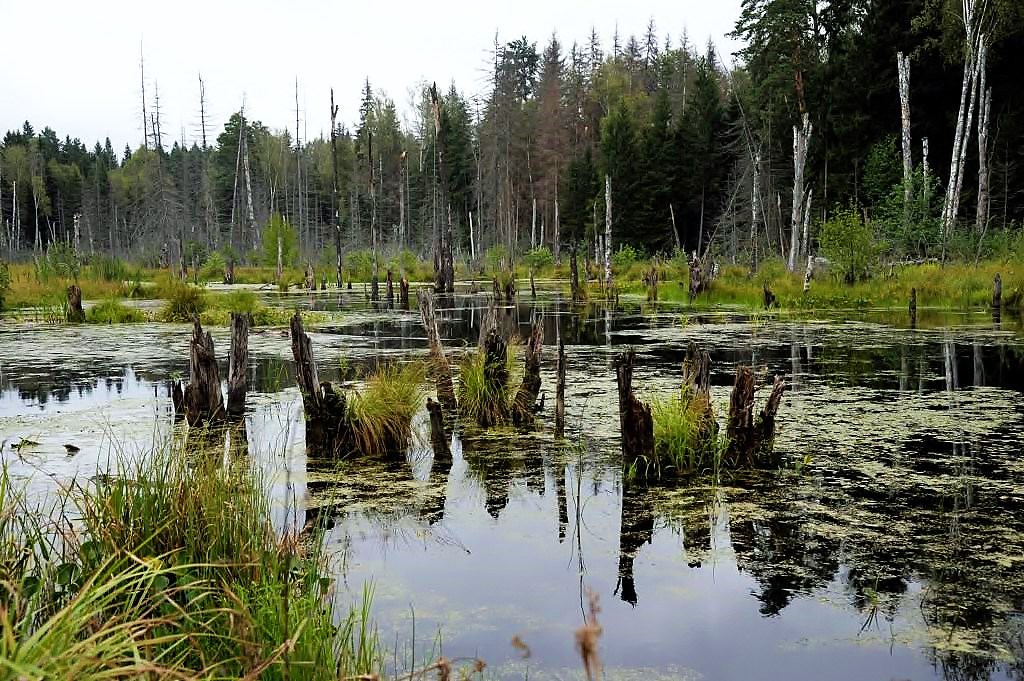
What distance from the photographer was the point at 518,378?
9.41m

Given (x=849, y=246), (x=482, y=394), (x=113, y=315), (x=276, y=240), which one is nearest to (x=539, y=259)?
(x=276, y=240)

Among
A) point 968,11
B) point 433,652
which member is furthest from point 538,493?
point 968,11

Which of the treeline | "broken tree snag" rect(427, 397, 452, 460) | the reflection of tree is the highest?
the treeline

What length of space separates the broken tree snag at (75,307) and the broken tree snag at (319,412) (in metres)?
13.5

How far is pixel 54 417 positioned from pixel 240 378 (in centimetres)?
174

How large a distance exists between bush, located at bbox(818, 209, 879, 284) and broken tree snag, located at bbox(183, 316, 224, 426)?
1574 centimetres

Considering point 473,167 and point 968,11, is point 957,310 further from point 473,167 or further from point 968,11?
point 473,167

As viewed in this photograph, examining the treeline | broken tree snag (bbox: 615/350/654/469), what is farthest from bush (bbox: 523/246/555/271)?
broken tree snag (bbox: 615/350/654/469)

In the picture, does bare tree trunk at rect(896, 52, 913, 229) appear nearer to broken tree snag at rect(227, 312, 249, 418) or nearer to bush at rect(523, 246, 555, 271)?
broken tree snag at rect(227, 312, 249, 418)

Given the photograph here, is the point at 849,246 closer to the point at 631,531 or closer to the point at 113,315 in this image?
the point at 113,315

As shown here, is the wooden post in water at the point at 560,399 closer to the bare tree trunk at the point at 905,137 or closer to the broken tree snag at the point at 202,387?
the broken tree snag at the point at 202,387

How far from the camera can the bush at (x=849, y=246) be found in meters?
19.7

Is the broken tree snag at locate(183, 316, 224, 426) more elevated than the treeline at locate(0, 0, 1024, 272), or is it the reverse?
the treeline at locate(0, 0, 1024, 272)

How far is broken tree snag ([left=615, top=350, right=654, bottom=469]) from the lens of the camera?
6004mm
